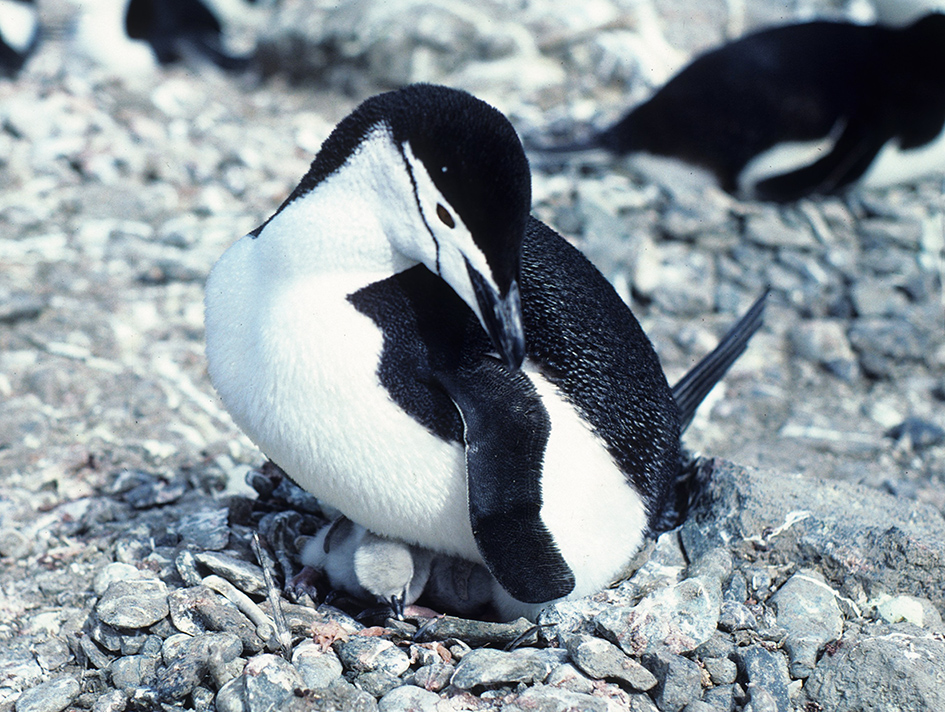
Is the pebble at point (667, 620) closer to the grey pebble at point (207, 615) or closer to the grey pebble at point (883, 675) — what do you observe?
the grey pebble at point (883, 675)

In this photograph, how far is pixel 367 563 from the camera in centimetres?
159

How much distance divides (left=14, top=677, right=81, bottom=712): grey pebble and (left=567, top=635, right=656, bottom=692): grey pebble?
2.40 feet

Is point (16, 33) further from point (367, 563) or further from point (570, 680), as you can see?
point (570, 680)

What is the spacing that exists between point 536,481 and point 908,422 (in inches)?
65.5

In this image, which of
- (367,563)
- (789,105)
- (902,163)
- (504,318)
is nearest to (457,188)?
(504,318)

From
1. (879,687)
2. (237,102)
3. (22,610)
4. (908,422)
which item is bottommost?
(237,102)

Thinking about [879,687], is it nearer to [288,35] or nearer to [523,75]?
[523,75]

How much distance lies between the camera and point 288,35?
15.6 feet

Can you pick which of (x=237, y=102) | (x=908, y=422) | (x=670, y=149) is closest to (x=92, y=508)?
(x=908, y=422)

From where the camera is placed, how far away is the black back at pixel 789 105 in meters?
3.70

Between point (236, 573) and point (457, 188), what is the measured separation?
2.45 ft

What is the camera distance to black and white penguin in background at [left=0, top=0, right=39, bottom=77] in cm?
416

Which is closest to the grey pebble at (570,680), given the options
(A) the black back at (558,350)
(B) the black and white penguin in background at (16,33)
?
(A) the black back at (558,350)

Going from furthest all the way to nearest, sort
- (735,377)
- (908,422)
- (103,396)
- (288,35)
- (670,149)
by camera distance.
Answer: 1. (288,35)
2. (670,149)
3. (735,377)
4. (908,422)
5. (103,396)
